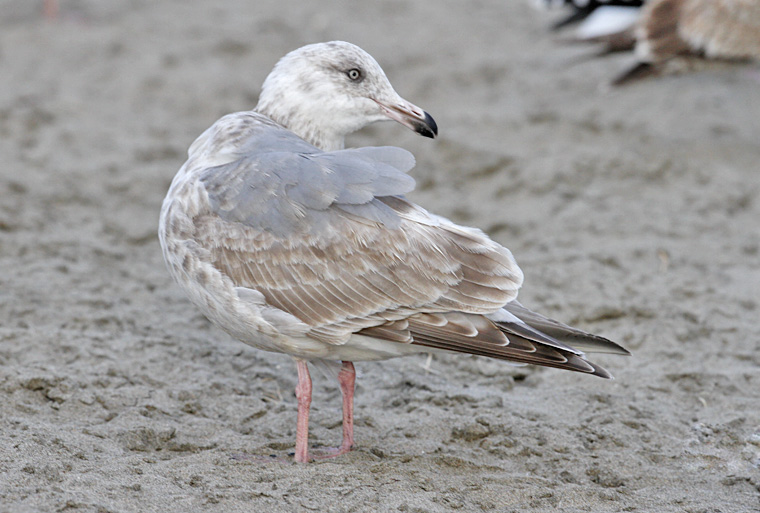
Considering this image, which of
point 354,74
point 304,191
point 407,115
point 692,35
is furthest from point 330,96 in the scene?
point 692,35

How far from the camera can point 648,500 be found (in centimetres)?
328

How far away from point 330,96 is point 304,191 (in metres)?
0.67

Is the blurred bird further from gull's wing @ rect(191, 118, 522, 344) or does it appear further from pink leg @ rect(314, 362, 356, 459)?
pink leg @ rect(314, 362, 356, 459)

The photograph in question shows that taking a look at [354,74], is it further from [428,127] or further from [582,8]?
[582,8]

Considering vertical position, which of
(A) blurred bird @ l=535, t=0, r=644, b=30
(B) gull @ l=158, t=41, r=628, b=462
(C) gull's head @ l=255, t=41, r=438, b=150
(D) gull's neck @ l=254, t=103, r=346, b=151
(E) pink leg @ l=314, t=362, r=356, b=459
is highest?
(A) blurred bird @ l=535, t=0, r=644, b=30

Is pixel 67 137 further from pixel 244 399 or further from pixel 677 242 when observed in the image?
pixel 677 242

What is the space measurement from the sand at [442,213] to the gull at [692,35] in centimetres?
32

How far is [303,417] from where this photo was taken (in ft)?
11.4

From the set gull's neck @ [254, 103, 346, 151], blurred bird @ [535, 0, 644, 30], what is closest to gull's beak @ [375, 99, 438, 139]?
gull's neck @ [254, 103, 346, 151]

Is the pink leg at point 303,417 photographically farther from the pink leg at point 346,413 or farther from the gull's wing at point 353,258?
the gull's wing at point 353,258

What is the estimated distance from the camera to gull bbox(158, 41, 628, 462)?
326 cm

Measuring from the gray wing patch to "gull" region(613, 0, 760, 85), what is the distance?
175 inches

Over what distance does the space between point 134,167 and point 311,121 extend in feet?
9.81

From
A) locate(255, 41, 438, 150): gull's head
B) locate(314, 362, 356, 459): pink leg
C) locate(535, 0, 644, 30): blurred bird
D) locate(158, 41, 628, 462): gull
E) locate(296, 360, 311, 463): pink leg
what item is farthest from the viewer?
locate(535, 0, 644, 30): blurred bird
